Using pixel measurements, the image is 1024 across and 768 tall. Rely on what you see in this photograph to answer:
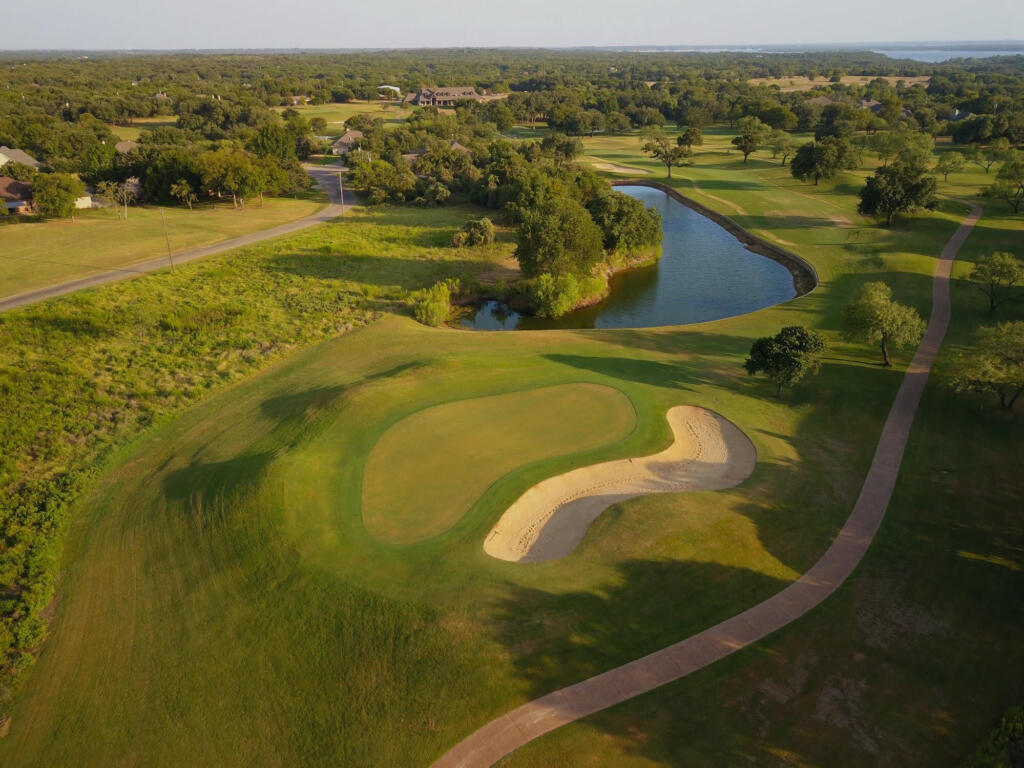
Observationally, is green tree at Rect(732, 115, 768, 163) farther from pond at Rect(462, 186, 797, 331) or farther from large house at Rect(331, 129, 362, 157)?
large house at Rect(331, 129, 362, 157)

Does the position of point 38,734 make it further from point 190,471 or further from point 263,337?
point 263,337

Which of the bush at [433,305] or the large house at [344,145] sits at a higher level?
the large house at [344,145]

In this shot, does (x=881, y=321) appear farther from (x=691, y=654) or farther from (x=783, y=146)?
(x=783, y=146)

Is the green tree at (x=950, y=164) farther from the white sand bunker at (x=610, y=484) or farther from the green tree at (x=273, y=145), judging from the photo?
the green tree at (x=273, y=145)

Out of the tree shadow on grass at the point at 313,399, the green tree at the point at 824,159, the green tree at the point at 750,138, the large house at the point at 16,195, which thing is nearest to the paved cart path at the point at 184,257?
the tree shadow on grass at the point at 313,399

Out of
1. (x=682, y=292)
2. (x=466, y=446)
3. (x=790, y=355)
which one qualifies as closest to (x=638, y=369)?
(x=790, y=355)
